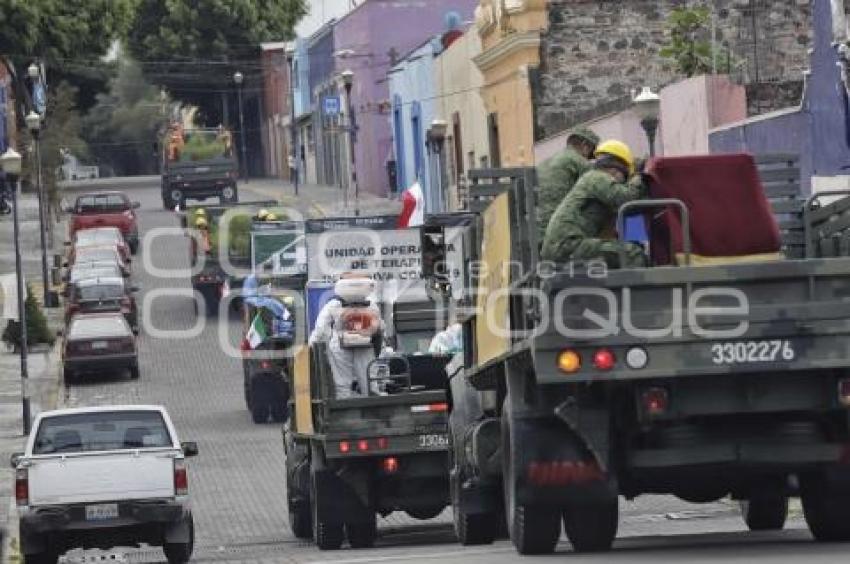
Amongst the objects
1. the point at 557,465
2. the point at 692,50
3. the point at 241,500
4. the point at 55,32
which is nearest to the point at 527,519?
the point at 557,465

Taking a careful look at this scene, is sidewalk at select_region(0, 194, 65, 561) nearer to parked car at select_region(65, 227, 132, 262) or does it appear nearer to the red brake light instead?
parked car at select_region(65, 227, 132, 262)

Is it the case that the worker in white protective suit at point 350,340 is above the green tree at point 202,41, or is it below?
below

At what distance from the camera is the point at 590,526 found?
15547 mm

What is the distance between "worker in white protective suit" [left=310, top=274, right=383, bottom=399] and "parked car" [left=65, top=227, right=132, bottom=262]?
3670 cm

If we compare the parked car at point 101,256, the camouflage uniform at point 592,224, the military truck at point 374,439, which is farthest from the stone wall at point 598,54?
the camouflage uniform at point 592,224

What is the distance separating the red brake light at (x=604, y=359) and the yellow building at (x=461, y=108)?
41025 mm

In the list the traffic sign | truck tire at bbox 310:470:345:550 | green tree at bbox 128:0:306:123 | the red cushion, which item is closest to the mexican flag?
truck tire at bbox 310:470:345:550

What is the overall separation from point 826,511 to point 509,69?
3586 centimetres

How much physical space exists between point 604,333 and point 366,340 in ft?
26.8

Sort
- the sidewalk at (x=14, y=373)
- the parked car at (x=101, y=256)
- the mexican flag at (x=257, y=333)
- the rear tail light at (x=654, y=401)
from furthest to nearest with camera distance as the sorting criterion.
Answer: the parked car at (x=101, y=256), the mexican flag at (x=257, y=333), the sidewalk at (x=14, y=373), the rear tail light at (x=654, y=401)

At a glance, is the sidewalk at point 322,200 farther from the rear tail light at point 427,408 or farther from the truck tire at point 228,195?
the rear tail light at point 427,408

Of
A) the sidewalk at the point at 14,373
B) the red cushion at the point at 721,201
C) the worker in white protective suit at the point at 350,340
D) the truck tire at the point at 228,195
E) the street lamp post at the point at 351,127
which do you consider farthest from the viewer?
the truck tire at the point at 228,195

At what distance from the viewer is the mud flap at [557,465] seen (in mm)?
14547

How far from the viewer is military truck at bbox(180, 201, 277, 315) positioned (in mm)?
52188
